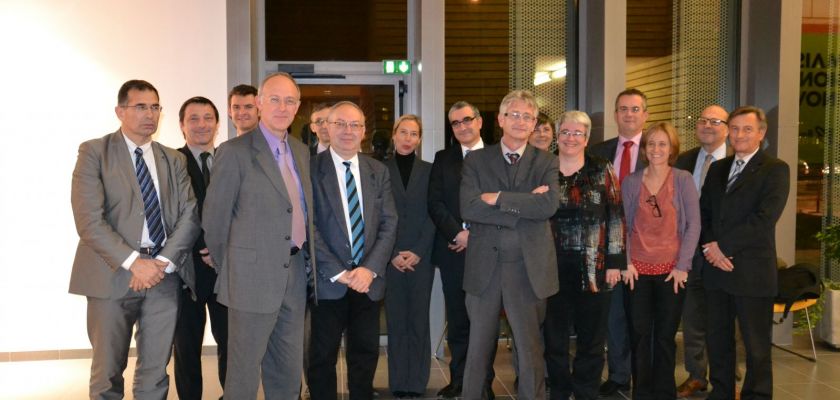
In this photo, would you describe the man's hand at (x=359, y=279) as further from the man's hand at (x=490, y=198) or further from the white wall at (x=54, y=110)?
the white wall at (x=54, y=110)

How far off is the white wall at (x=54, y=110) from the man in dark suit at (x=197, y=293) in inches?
70.9

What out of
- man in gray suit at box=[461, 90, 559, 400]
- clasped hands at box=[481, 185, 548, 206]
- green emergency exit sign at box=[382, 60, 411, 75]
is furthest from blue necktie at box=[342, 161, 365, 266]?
green emergency exit sign at box=[382, 60, 411, 75]

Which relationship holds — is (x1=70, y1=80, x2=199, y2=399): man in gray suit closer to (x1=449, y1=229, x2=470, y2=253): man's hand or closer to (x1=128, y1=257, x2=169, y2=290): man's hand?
(x1=128, y1=257, x2=169, y2=290): man's hand

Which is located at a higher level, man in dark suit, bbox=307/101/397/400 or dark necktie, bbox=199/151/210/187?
dark necktie, bbox=199/151/210/187

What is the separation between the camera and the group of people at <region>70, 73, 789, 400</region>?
349cm

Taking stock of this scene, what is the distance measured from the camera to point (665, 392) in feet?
14.1

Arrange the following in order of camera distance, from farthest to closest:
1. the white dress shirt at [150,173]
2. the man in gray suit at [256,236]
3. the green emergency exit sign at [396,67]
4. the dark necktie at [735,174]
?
1. the green emergency exit sign at [396,67]
2. the dark necktie at [735,174]
3. the white dress shirt at [150,173]
4. the man in gray suit at [256,236]

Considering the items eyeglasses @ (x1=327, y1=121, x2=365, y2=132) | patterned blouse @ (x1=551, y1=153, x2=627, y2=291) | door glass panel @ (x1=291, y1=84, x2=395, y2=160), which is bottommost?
patterned blouse @ (x1=551, y1=153, x2=627, y2=291)

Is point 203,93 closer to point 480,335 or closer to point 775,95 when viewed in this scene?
point 480,335

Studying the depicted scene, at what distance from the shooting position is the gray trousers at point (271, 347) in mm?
3455

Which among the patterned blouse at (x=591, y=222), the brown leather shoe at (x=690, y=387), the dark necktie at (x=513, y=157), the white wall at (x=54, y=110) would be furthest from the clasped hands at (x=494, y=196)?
the white wall at (x=54, y=110)

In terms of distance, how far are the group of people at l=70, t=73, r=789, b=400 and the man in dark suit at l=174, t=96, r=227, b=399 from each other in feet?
0.04

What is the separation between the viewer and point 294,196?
3.59 meters

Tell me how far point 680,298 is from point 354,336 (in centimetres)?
194
